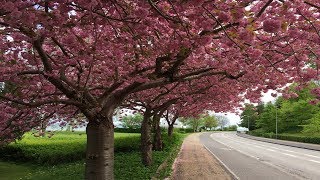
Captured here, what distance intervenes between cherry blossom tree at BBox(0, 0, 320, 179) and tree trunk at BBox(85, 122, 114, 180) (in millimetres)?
20


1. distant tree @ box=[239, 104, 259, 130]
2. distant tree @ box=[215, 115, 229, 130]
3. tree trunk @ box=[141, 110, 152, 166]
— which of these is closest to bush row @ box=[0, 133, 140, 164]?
tree trunk @ box=[141, 110, 152, 166]

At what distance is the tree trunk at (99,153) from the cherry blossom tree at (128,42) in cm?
2

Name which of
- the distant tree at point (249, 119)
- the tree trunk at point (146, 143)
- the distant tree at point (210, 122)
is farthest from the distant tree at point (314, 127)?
the distant tree at point (210, 122)

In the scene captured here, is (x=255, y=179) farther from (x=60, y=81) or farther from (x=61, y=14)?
(x=61, y=14)

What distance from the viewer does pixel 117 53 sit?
772 centimetres

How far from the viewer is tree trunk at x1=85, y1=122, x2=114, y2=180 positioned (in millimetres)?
7223

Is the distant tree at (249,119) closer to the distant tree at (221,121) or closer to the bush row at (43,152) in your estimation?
the distant tree at (221,121)

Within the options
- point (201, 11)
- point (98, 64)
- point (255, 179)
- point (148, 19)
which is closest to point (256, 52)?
point (201, 11)

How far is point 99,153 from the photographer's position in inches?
287

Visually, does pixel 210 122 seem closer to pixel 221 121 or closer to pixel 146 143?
pixel 221 121

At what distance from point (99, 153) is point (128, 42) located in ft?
7.83

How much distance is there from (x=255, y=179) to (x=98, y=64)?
754cm

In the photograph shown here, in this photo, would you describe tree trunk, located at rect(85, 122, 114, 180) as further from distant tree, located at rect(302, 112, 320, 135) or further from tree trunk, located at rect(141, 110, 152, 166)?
distant tree, located at rect(302, 112, 320, 135)

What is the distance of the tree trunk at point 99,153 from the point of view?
722 centimetres
